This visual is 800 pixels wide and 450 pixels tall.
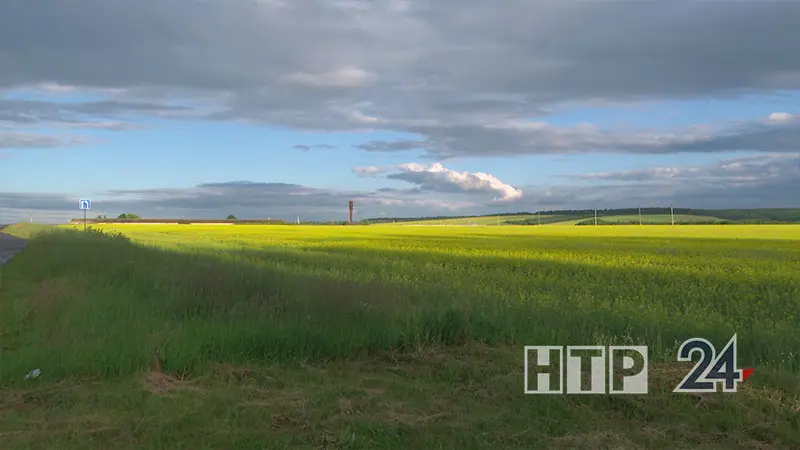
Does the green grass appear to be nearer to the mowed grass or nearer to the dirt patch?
the mowed grass

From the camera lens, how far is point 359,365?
25.2ft

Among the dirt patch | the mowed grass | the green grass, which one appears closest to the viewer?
the mowed grass

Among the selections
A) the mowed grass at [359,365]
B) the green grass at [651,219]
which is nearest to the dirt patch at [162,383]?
the mowed grass at [359,365]

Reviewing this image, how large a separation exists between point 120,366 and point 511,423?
187 inches

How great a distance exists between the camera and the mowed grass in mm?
5457

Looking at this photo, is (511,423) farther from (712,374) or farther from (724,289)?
(724,289)

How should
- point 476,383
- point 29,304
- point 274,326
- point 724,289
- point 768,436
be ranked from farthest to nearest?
point 724,289
point 29,304
point 274,326
point 476,383
point 768,436

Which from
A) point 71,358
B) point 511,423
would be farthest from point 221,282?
point 511,423

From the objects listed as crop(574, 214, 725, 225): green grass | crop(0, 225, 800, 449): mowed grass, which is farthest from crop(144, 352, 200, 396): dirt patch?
crop(574, 214, 725, 225): green grass

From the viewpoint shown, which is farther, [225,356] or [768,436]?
[225,356]

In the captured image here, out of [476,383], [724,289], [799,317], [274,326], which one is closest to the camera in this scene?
[476,383]

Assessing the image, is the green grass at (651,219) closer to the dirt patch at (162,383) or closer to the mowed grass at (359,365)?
the mowed grass at (359,365)

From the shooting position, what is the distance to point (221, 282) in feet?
42.7

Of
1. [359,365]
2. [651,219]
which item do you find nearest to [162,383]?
[359,365]
